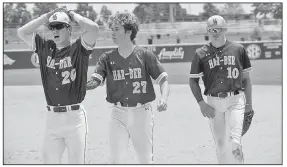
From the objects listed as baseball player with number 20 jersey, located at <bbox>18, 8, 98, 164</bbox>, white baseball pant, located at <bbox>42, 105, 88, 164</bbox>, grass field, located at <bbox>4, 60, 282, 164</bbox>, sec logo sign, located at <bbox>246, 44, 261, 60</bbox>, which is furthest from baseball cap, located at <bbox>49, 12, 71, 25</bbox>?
sec logo sign, located at <bbox>246, 44, 261, 60</bbox>

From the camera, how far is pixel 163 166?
5.27 m

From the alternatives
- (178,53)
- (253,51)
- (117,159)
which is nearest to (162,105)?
(117,159)

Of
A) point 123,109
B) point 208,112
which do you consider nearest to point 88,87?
point 123,109

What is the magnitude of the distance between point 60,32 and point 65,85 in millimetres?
507

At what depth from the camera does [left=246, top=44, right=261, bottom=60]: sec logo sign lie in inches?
811

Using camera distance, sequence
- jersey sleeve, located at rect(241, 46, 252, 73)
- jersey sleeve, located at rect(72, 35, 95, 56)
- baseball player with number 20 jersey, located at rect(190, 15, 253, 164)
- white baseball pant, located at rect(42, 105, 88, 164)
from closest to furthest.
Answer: white baseball pant, located at rect(42, 105, 88, 164) → jersey sleeve, located at rect(72, 35, 95, 56) → baseball player with number 20 jersey, located at rect(190, 15, 253, 164) → jersey sleeve, located at rect(241, 46, 252, 73)

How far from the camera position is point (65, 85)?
4.03 metres

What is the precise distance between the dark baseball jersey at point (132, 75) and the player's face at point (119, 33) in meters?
0.15

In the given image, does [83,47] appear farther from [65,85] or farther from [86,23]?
[65,85]

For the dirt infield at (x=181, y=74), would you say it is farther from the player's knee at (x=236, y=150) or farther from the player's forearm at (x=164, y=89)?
the player's forearm at (x=164, y=89)

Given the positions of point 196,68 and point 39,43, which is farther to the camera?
point 196,68

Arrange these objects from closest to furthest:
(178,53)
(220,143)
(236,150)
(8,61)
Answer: (236,150)
(220,143)
(8,61)
(178,53)

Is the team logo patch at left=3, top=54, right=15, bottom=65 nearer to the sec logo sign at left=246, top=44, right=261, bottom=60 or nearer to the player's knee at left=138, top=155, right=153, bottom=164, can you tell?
the sec logo sign at left=246, top=44, right=261, bottom=60

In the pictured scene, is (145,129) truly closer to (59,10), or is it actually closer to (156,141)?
(59,10)
